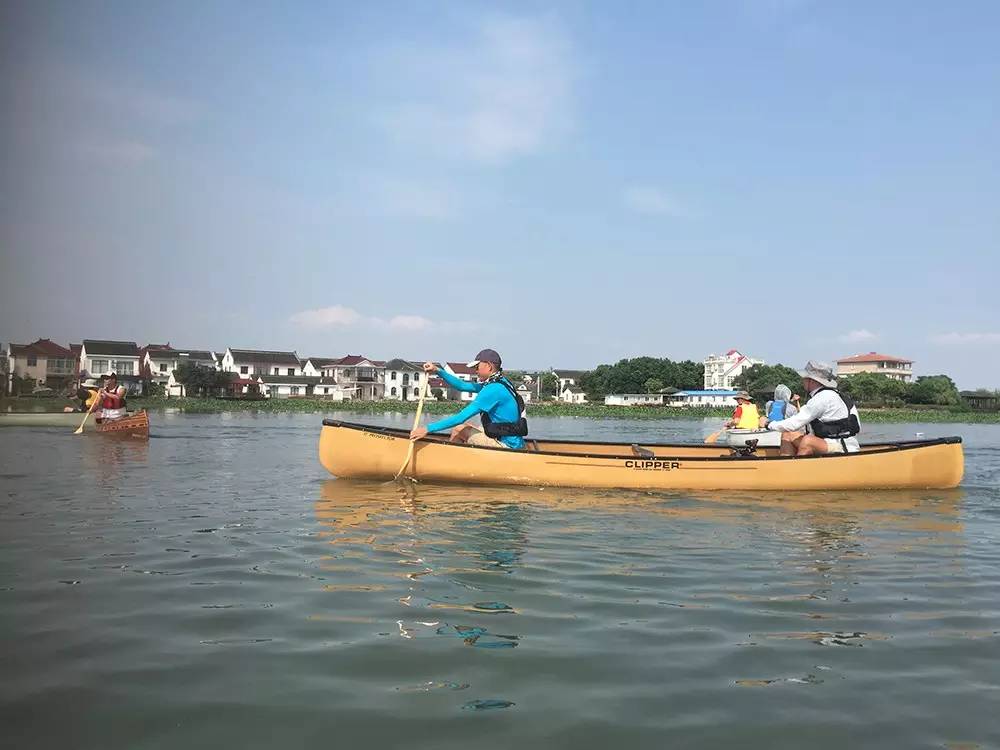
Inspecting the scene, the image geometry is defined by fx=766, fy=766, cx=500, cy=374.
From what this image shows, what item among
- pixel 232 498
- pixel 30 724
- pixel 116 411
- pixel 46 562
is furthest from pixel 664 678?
pixel 116 411

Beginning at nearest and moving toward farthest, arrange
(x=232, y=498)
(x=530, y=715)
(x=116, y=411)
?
(x=530, y=715) → (x=232, y=498) → (x=116, y=411)

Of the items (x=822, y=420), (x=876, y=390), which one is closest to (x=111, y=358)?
(x=822, y=420)

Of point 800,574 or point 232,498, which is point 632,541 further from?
point 232,498

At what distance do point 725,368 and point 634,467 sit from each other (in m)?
128

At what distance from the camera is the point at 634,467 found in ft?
36.6

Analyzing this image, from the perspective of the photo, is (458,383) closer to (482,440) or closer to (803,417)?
(482,440)

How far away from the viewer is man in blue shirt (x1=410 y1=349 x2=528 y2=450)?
36.6 ft

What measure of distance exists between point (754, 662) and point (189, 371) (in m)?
80.9

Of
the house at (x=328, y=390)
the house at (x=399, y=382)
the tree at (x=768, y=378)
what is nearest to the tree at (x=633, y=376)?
the tree at (x=768, y=378)

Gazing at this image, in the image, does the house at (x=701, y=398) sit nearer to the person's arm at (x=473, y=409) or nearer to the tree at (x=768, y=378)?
the tree at (x=768, y=378)

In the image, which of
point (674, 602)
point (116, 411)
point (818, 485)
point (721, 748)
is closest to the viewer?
point (721, 748)

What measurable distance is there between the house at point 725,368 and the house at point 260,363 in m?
70.9

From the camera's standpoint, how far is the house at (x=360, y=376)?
100875mm

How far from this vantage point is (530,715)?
331 centimetres
